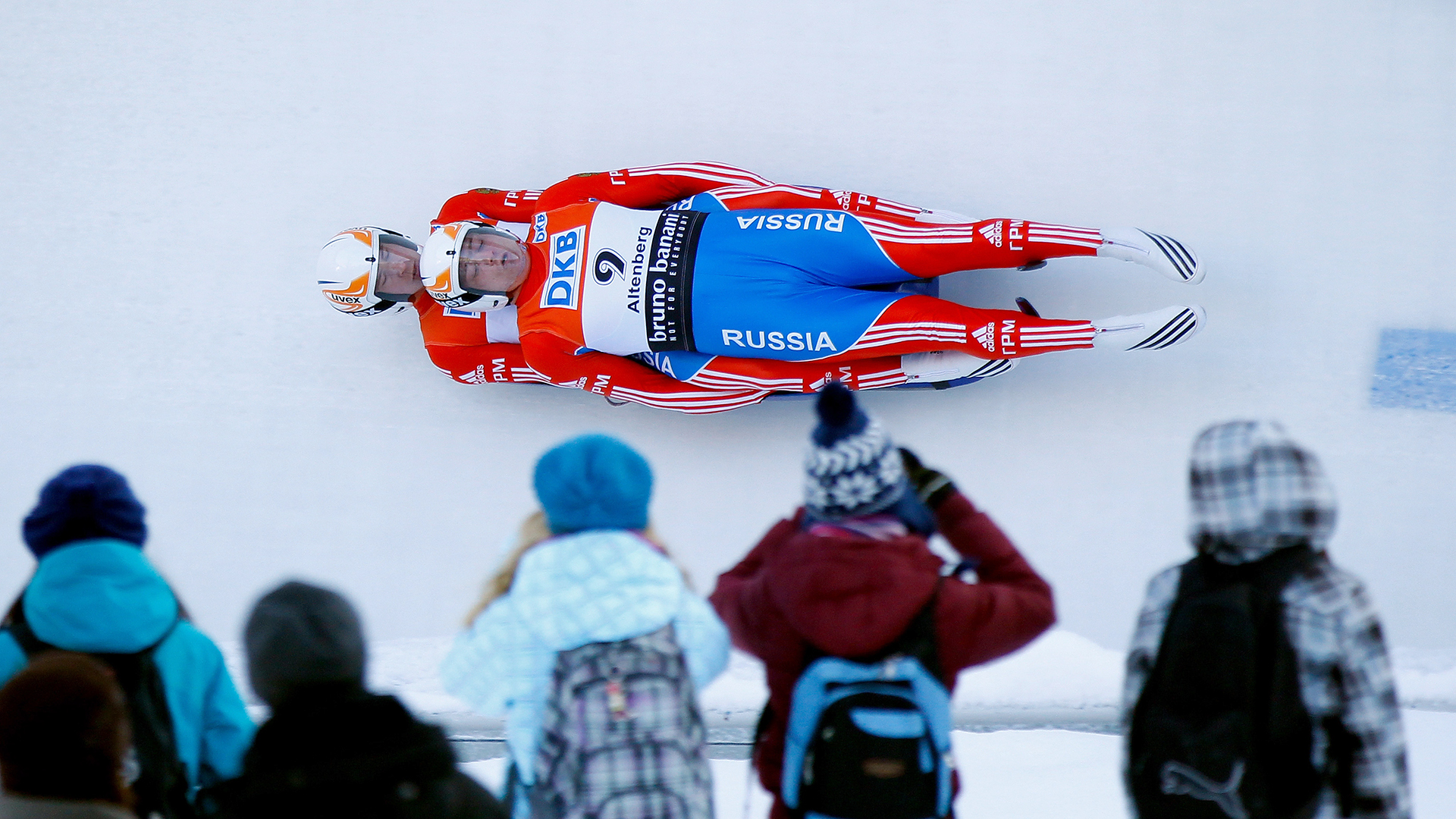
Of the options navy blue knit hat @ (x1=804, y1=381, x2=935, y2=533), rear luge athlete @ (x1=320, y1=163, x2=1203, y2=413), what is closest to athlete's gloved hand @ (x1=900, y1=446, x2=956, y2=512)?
navy blue knit hat @ (x1=804, y1=381, x2=935, y2=533)

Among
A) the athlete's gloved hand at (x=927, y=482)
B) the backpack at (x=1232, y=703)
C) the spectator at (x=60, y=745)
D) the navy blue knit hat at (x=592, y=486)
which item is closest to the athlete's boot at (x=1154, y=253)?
the athlete's gloved hand at (x=927, y=482)

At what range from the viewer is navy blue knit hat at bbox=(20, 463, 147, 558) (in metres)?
1.77

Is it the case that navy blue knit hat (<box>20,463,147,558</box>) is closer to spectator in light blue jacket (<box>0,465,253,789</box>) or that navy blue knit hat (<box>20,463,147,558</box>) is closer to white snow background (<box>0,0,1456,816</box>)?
spectator in light blue jacket (<box>0,465,253,789</box>)

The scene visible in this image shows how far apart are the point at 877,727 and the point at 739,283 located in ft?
5.20

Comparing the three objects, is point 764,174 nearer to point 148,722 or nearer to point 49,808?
point 148,722

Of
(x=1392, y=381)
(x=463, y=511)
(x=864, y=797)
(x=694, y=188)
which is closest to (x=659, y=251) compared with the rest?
(x=694, y=188)

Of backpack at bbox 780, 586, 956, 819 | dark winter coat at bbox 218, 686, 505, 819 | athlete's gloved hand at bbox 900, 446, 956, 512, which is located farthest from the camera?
athlete's gloved hand at bbox 900, 446, 956, 512

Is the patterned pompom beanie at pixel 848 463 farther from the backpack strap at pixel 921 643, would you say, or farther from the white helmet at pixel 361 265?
the white helmet at pixel 361 265

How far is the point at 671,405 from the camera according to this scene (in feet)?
10.2

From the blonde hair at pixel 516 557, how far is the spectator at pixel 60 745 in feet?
1.70

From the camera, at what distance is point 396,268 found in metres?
3.17

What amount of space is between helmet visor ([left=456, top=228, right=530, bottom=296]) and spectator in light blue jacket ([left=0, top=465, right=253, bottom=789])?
4.47ft

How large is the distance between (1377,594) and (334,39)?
3.59 meters

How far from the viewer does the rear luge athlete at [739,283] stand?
2877 mm
